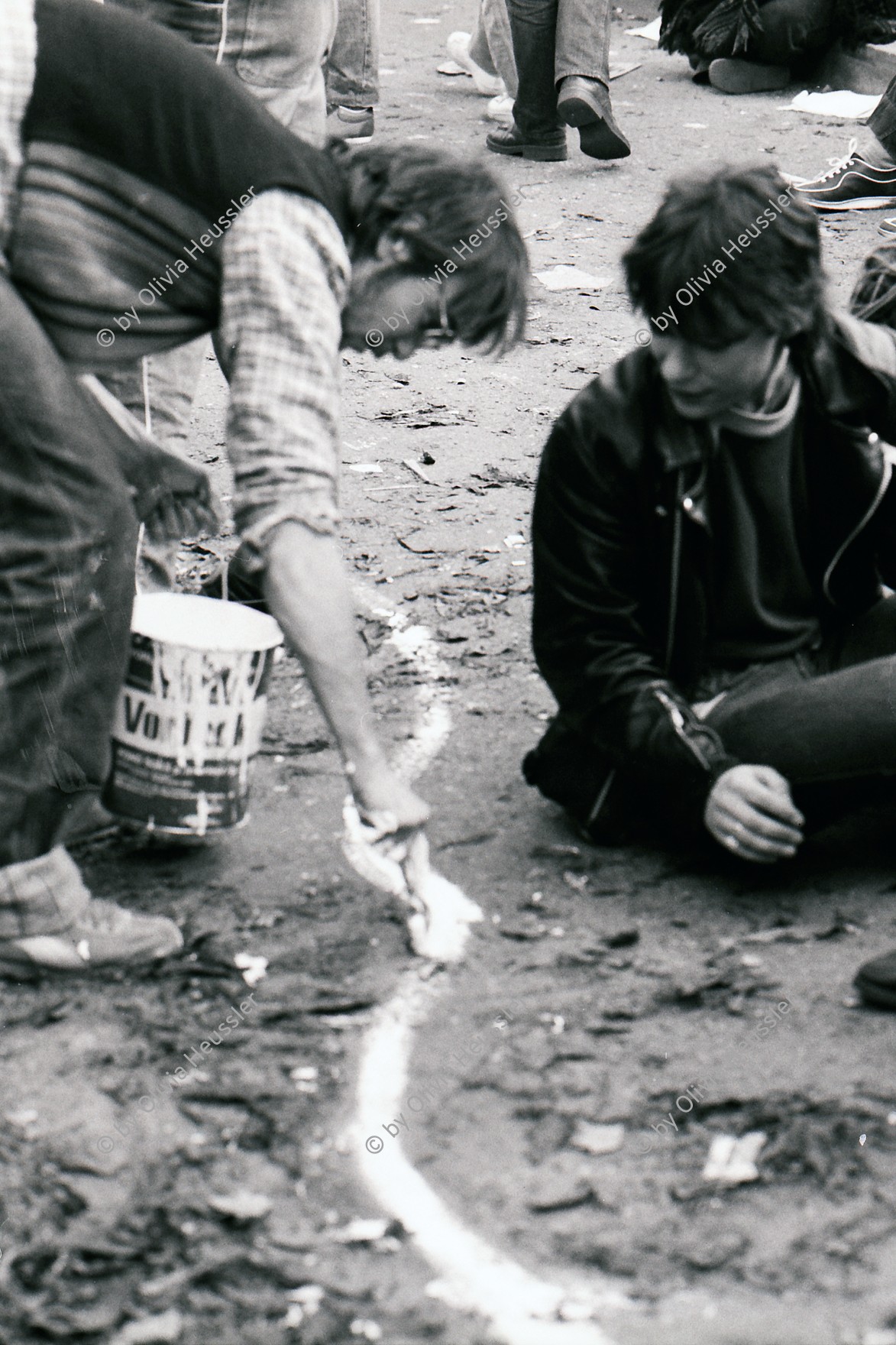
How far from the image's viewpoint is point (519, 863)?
304cm

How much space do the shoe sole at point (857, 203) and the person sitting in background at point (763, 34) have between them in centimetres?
219

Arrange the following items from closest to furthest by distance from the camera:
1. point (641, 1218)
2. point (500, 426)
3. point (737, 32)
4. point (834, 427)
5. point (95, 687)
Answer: point (641, 1218) → point (95, 687) → point (834, 427) → point (500, 426) → point (737, 32)

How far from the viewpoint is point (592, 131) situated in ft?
24.5

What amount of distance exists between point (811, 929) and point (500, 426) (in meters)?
2.50

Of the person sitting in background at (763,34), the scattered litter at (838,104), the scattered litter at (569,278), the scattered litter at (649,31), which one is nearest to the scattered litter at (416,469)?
the scattered litter at (569,278)

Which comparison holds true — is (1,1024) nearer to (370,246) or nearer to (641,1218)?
(641,1218)

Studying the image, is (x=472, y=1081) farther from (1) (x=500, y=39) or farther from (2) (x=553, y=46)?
(1) (x=500, y=39)

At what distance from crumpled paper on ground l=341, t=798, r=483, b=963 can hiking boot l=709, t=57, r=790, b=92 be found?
287 inches

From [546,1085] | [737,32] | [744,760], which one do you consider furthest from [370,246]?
[737,32]

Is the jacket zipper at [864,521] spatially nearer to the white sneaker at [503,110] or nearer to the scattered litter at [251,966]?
the scattered litter at [251,966]

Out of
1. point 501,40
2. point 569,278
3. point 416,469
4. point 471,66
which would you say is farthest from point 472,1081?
point 471,66

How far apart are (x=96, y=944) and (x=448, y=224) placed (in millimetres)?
1243

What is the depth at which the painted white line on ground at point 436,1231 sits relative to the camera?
2.02m

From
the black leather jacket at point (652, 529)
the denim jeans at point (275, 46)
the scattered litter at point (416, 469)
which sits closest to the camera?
the black leather jacket at point (652, 529)
